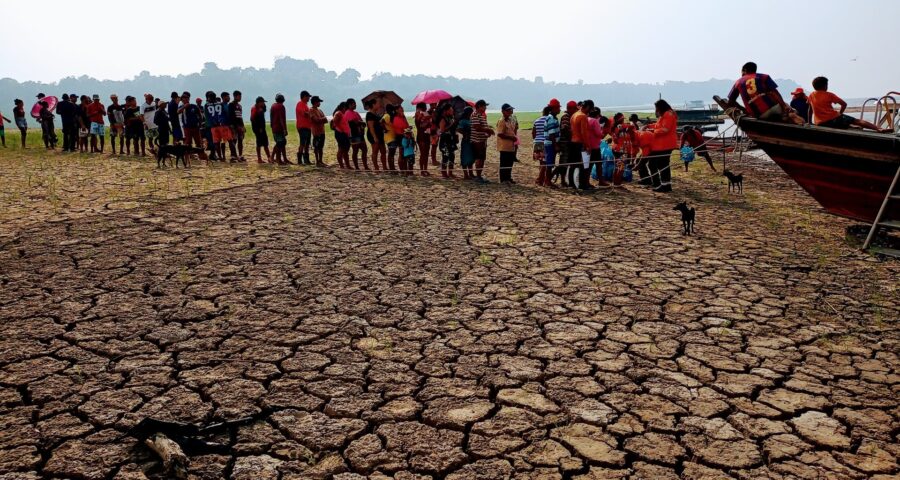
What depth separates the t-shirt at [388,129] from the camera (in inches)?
508

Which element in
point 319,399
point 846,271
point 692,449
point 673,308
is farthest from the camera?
point 846,271

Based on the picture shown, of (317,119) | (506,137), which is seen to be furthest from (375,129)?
(506,137)

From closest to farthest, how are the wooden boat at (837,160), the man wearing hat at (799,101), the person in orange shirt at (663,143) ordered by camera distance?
the wooden boat at (837,160) → the person in orange shirt at (663,143) → the man wearing hat at (799,101)

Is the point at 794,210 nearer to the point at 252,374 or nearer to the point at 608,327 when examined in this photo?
the point at 608,327

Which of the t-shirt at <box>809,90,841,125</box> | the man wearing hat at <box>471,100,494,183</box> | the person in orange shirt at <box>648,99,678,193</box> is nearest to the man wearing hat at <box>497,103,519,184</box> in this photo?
the man wearing hat at <box>471,100,494,183</box>

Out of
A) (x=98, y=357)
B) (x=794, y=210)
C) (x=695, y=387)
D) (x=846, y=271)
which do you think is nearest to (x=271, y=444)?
(x=98, y=357)

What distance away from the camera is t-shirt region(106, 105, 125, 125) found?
17.1 meters

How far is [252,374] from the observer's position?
14.3 ft

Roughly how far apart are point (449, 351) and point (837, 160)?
6.83m

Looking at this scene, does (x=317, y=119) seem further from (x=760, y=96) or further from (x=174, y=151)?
(x=760, y=96)

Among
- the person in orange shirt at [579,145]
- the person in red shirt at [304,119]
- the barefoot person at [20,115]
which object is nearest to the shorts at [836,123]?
the person in orange shirt at [579,145]

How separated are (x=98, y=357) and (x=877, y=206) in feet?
31.2

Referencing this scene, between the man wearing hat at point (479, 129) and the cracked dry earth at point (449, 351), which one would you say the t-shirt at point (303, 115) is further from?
the cracked dry earth at point (449, 351)

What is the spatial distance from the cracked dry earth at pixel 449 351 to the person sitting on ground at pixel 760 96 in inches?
79.6
